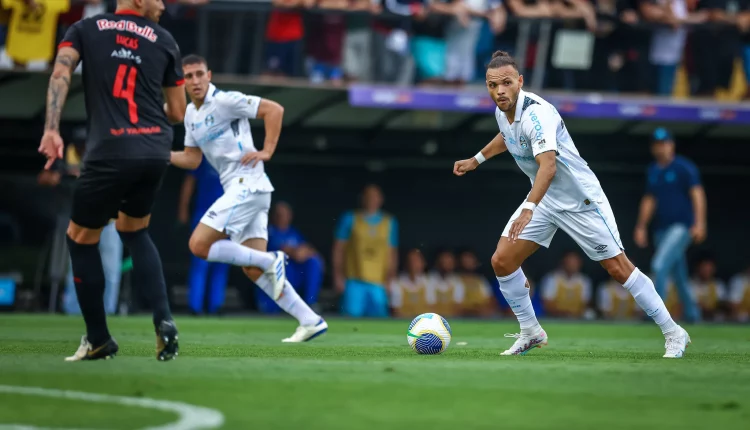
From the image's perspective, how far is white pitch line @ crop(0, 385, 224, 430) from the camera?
4281mm

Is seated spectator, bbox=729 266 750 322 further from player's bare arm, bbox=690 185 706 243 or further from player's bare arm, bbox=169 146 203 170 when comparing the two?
player's bare arm, bbox=169 146 203 170

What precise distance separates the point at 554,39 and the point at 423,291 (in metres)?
4.33

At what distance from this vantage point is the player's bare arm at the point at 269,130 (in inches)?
389

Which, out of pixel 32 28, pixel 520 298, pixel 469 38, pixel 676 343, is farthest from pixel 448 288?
pixel 676 343

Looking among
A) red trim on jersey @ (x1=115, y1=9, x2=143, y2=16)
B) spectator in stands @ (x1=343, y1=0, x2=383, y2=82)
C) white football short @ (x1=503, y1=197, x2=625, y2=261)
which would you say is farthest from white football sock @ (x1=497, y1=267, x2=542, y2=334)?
spectator in stands @ (x1=343, y1=0, x2=383, y2=82)

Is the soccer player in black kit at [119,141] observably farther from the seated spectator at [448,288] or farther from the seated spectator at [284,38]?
the seated spectator at [448,288]

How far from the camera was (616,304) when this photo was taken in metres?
19.5

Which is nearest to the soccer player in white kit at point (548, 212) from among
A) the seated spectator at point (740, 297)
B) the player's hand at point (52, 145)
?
the player's hand at point (52, 145)

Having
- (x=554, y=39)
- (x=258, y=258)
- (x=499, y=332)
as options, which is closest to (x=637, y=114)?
(x=554, y=39)

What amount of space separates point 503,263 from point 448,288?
404 inches

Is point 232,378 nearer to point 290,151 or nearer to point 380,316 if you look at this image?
point 380,316

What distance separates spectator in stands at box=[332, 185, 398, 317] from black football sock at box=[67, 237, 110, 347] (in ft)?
34.4

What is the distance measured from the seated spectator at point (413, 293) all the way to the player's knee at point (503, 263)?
9.75m

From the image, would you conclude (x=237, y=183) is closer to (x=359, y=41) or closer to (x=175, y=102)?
(x=175, y=102)
